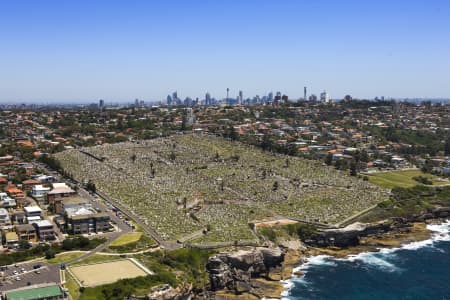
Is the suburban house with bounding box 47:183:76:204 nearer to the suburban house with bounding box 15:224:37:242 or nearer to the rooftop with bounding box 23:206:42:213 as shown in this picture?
the rooftop with bounding box 23:206:42:213

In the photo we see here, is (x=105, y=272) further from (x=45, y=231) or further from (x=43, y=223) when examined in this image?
(x=43, y=223)

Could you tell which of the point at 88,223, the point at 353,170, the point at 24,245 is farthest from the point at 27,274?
the point at 353,170

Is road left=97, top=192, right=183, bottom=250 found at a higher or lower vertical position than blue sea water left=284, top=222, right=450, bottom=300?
higher

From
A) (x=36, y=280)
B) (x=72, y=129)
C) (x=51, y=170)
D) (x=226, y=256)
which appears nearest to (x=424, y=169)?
(x=226, y=256)

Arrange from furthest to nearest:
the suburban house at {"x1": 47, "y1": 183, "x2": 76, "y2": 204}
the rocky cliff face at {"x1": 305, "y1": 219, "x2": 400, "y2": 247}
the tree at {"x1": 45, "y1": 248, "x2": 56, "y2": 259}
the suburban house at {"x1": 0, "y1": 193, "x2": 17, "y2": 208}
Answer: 1. the suburban house at {"x1": 47, "y1": 183, "x2": 76, "y2": 204}
2. the suburban house at {"x1": 0, "y1": 193, "x2": 17, "y2": 208}
3. the rocky cliff face at {"x1": 305, "y1": 219, "x2": 400, "y2": 247}
4. the tree at {"x1": 45, "y1": 248, "x2": 56, "y2": 259}

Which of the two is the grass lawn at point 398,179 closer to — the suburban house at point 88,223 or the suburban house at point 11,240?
the suburban house at point 88,223

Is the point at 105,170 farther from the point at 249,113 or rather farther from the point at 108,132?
the point at 249,113

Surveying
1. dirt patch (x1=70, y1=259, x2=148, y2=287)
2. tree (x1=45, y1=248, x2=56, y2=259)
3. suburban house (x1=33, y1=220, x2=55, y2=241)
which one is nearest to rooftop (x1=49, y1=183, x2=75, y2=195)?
suburban house (x1=33, y1=220, x2=55, y2=241)
